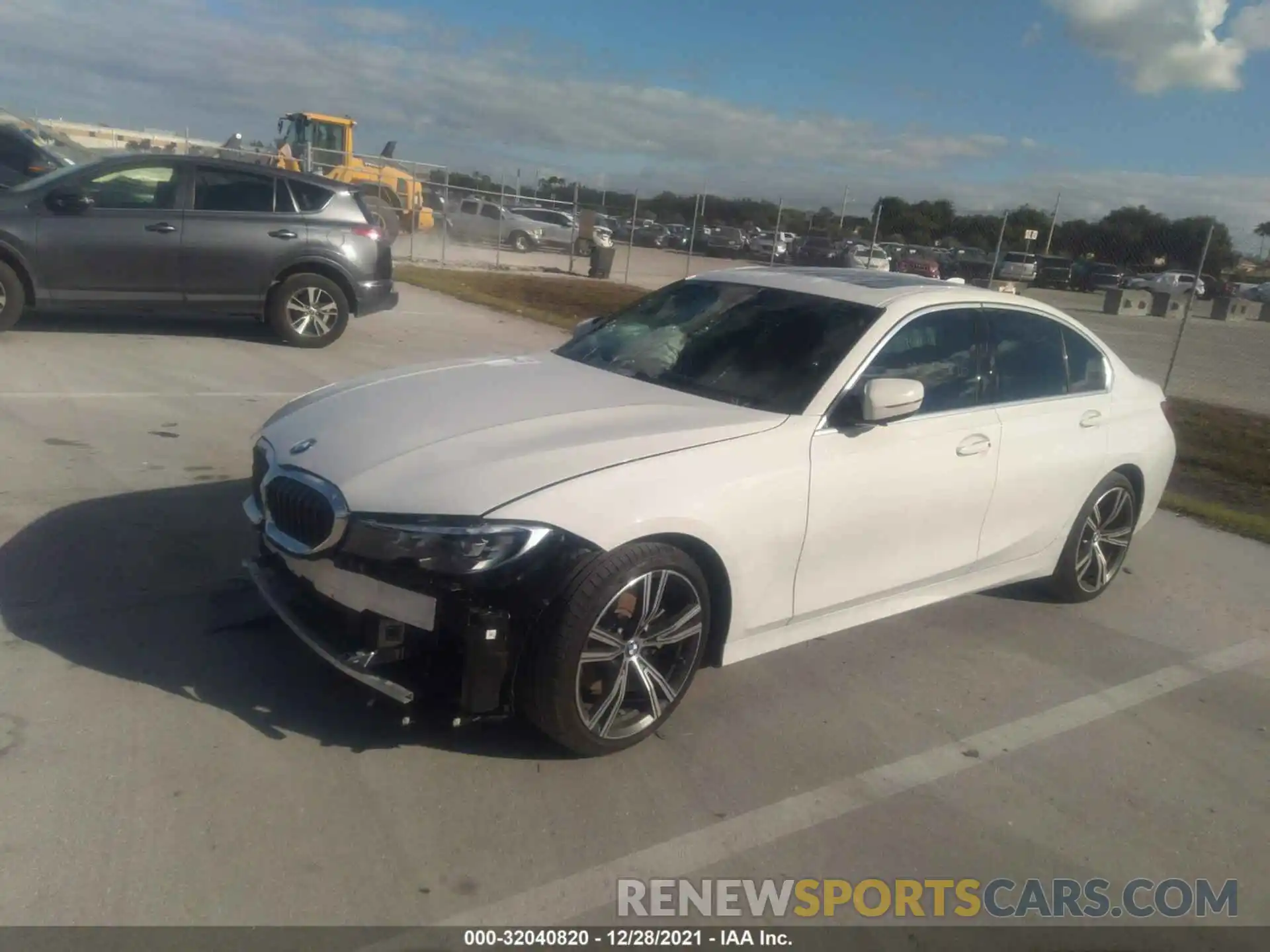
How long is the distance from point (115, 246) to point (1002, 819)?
9128 millimetres

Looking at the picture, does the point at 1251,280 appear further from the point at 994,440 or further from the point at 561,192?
the point at 994,440

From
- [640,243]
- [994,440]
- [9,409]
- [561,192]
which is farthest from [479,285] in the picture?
[640,243]

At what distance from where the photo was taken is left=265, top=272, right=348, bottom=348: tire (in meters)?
10.6

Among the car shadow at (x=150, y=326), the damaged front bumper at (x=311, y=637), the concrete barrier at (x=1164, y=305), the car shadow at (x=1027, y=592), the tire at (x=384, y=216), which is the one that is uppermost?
the concrete barrier at (x=1164, y=305)

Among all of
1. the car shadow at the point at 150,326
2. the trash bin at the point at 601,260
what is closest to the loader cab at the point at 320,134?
the trash bin at the point at 601,260

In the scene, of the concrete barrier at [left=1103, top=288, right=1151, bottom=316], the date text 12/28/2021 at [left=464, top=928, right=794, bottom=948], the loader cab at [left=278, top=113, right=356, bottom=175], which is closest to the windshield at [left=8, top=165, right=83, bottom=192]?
the date text 12/28/2021 at [left=464, top=928, right=794, bottom=948]

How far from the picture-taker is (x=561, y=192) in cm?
4197

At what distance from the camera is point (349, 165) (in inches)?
1120

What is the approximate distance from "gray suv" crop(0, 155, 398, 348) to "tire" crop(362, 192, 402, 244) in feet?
0.83

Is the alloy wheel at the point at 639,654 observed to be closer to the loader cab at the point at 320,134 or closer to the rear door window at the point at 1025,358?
the rear door window at the point at 1025,358

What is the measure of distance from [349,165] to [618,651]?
2738 cm

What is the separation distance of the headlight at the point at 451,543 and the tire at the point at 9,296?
310 inches

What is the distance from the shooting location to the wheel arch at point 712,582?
368cm

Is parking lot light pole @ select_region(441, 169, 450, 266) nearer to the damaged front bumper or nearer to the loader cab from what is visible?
the loader cab
